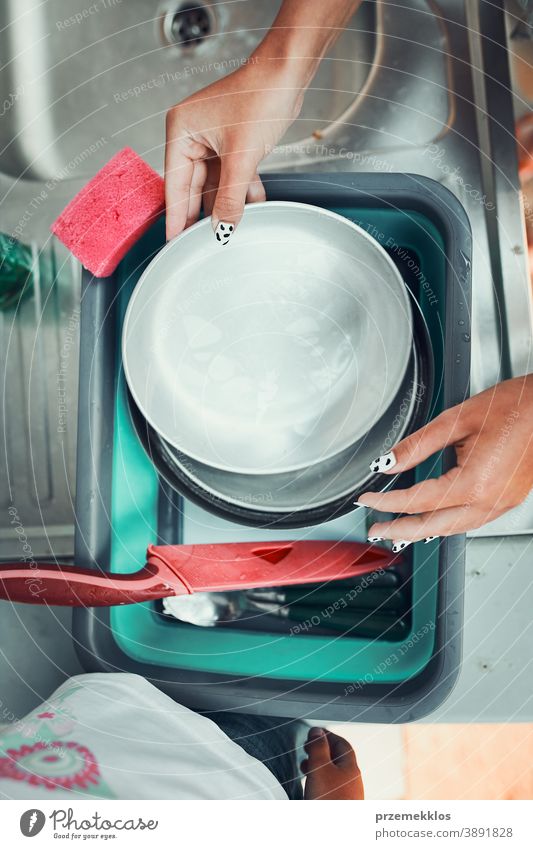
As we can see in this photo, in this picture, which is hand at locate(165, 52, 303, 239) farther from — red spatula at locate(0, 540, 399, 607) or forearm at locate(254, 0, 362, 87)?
red spatula at locate(0, 540, 399, 607)

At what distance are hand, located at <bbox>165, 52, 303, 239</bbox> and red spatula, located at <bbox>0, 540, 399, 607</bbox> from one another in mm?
190

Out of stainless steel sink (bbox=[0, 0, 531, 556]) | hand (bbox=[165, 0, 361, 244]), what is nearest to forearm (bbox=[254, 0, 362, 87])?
hand (bbox=[165, 0, 361, 244])

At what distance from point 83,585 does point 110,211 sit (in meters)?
0.21

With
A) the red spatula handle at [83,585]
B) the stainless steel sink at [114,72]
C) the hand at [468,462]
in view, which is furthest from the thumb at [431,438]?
the stainless steel sink at [114,72]

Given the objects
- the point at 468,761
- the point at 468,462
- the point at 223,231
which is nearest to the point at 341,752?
the point at 468,761

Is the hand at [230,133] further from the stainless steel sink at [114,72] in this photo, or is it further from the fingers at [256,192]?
the stainless steel sink at [114,72]

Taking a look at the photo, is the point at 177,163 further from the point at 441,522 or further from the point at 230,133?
the point at 441,522

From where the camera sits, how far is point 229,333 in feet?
1.35

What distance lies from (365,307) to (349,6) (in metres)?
0.18

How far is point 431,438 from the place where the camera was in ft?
1.12

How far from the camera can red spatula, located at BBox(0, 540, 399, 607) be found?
36cm

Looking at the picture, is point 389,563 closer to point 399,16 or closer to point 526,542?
point 526,542

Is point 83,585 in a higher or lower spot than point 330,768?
higher
